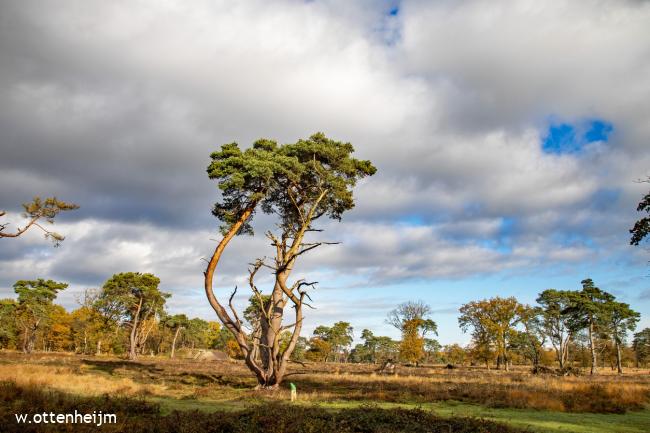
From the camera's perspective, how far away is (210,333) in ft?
399

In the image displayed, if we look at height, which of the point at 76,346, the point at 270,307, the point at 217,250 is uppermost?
the point at 217,250

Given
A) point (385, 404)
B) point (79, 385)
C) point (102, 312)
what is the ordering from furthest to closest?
point (102, 312) → point (79, 385) → point (385, 404)

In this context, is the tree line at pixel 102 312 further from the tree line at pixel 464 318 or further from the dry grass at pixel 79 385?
the dry grass at pixel 79 385

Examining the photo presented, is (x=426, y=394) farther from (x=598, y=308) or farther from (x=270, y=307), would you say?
(x=598, y=308)

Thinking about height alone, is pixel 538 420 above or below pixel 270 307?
below

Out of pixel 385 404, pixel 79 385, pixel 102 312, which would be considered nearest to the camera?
pixel 385 404

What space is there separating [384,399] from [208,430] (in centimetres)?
1129

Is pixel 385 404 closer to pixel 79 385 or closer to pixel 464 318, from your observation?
pixel 79 385

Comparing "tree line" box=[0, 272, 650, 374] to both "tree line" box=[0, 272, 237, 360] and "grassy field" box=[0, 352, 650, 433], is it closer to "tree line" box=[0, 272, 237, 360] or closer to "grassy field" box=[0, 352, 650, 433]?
"tree line" box=[0, 272, 237, 360]

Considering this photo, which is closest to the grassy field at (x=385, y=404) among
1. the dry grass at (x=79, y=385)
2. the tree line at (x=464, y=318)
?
the dry grass at (x=79, y=385)

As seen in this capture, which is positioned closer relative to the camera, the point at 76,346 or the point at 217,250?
the point at 217,250

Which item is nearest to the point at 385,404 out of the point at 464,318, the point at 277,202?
the point at 277,202

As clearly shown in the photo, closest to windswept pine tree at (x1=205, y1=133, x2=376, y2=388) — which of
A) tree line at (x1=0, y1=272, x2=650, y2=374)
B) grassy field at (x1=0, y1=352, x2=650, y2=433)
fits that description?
grassy field at (x1=0, y1=352, x2=650, y2=433)

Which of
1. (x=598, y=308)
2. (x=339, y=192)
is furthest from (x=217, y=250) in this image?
(x=598, y=308)
